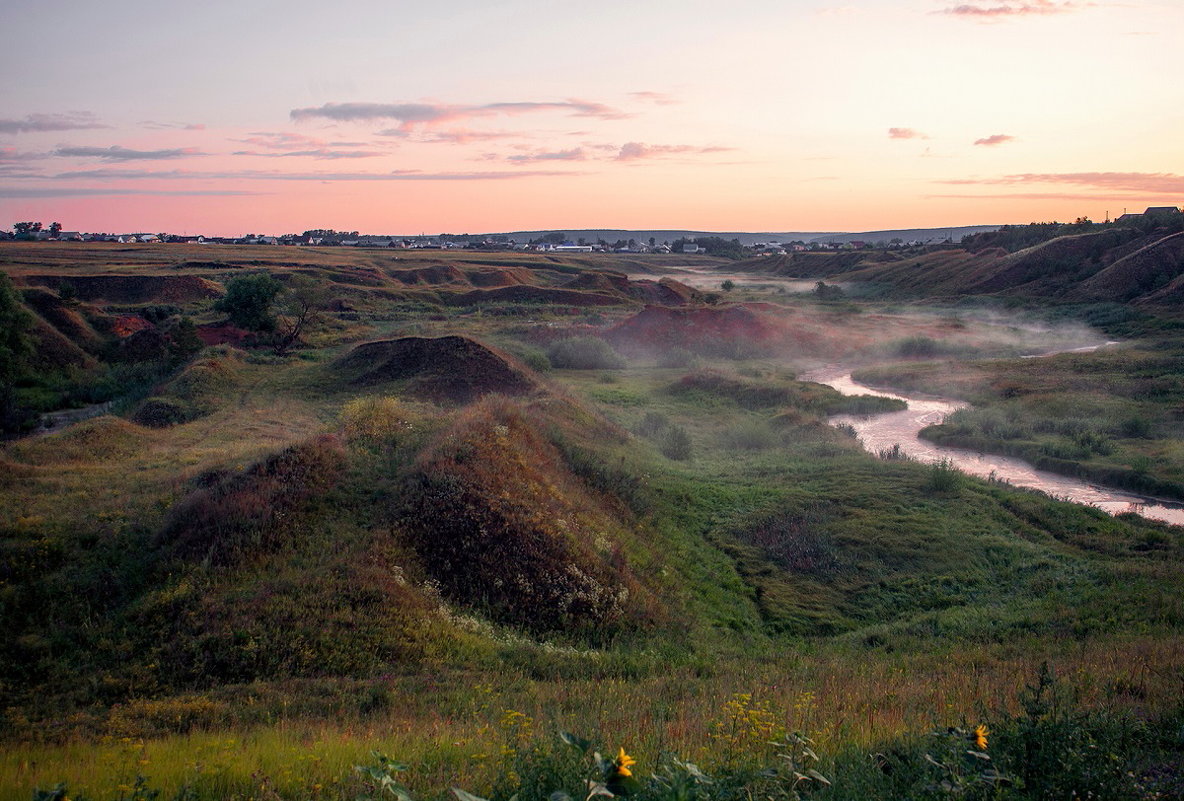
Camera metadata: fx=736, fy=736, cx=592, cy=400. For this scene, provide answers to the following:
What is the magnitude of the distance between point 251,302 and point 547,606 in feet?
107

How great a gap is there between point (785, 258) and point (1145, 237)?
61558mm

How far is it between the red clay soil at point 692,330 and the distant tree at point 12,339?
92.8 feet

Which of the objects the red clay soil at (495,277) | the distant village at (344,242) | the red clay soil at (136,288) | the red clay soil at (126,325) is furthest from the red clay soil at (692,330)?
the distant village at (344,242)

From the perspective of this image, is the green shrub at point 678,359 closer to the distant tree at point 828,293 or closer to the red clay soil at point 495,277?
the red clay soil at point 495,277

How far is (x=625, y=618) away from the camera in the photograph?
10875 millimetres

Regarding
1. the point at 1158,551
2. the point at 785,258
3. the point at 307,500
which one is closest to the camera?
the point at 307,500

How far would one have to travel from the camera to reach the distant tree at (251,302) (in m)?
37.3

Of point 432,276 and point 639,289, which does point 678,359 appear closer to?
point 639,289

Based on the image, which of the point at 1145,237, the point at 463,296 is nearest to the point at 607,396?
the point at 463,296

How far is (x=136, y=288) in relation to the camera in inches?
2073

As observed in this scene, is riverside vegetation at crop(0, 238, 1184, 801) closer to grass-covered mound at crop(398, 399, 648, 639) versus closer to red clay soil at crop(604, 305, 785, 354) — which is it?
grass-covered mound at crop(398, 399, 648, 639)

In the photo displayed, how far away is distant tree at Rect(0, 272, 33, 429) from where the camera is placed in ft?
89.3

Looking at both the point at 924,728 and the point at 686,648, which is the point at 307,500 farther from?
the point at 924,728

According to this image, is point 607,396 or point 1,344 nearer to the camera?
point 1,344
